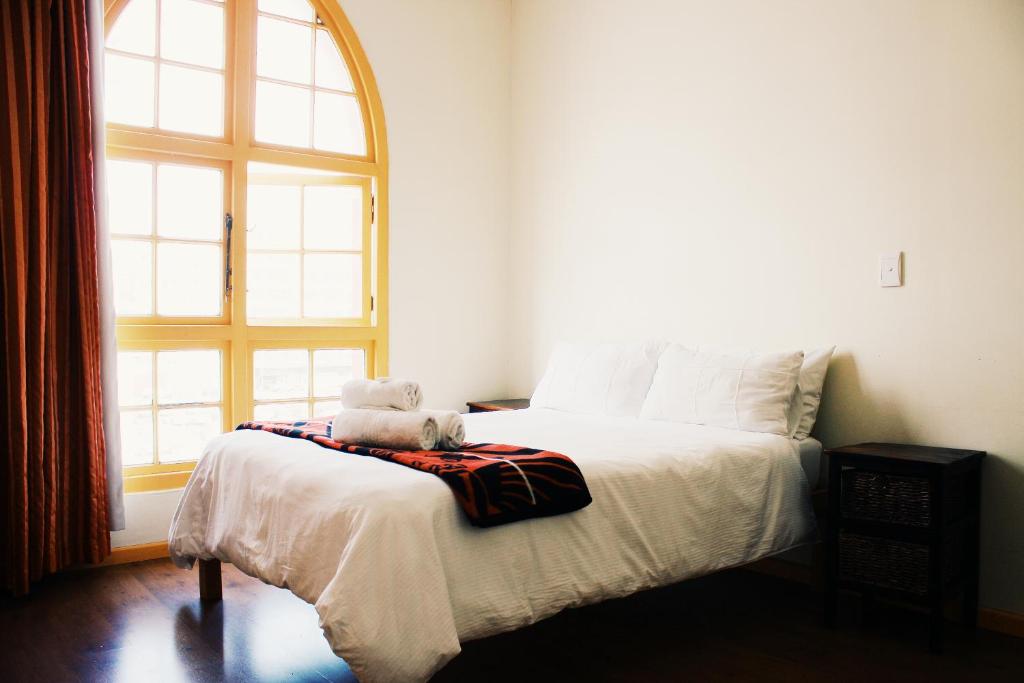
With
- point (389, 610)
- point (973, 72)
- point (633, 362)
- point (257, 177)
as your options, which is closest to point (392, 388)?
point (389, 610)

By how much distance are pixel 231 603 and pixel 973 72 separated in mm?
3161

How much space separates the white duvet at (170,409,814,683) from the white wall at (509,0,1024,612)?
59 centimetres

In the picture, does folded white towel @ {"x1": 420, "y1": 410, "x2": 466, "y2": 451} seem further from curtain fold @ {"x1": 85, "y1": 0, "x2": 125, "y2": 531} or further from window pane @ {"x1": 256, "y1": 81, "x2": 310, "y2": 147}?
window pane @ {"x1": 256, "y1": 81, "x2": 310, "y2": 147}

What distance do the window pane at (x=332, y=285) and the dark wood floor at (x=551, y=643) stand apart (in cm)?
152

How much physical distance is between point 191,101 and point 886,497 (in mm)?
3320

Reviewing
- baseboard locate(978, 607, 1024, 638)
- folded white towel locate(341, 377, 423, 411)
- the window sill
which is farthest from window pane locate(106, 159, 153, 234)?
baseboard locate(978, 607, 1024, 638)

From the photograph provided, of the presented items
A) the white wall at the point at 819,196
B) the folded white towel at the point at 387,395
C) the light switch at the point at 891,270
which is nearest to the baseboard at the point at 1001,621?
the white wall at the point at 819,196

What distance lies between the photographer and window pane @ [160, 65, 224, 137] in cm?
359

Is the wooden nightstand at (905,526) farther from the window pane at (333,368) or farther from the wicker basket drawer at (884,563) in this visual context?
the window pane at (333,368)

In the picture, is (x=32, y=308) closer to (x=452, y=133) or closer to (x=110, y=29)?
(x=110, y=29)

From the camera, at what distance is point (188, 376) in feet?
12.0

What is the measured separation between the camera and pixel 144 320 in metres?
3.53

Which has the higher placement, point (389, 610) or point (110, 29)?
point (110, 29)

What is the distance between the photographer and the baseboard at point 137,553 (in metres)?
3.35
